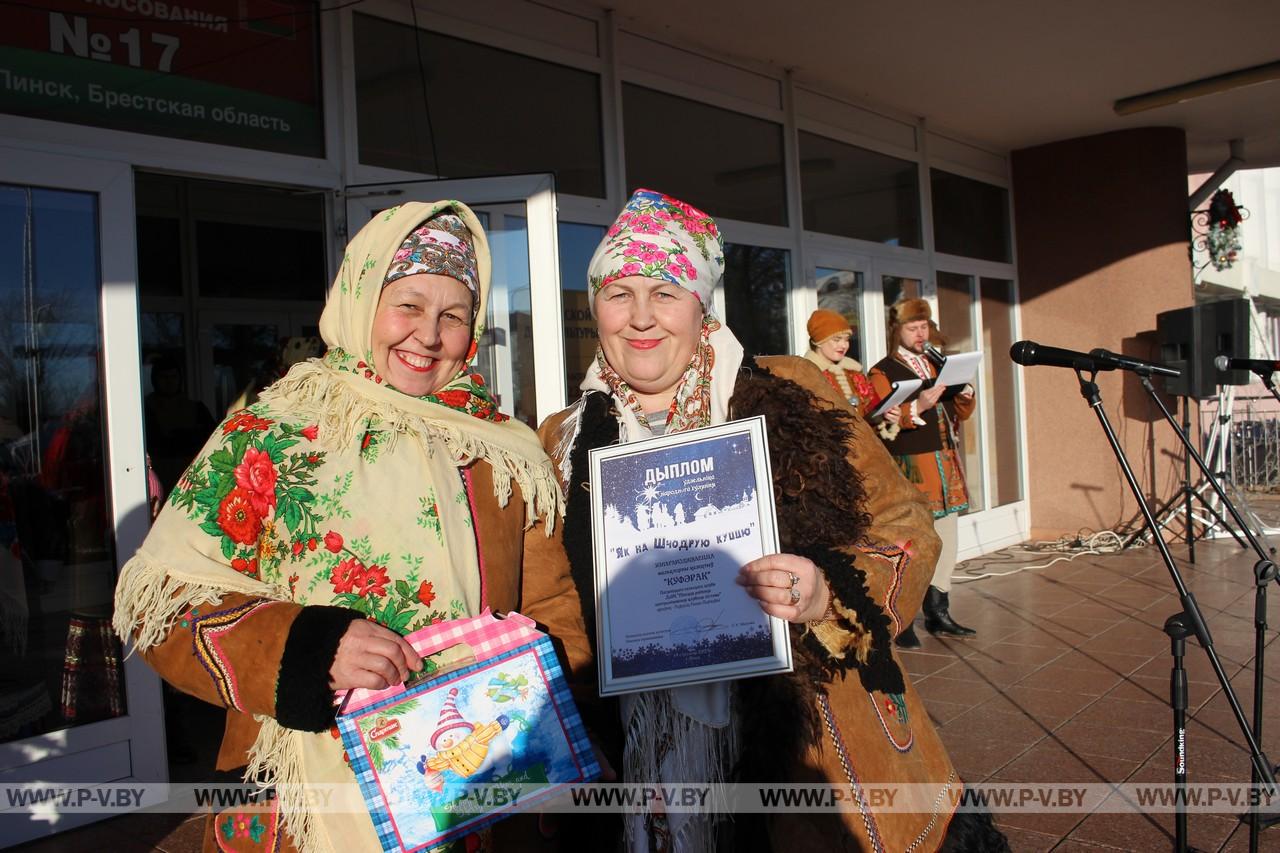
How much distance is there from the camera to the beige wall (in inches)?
389

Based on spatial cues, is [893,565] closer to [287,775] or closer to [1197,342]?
[287,775]

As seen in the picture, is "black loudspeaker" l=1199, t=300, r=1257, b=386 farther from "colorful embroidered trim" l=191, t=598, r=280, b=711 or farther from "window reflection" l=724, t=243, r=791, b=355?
"colorful embroidered trim" l=191, t=598, r=280, b=711

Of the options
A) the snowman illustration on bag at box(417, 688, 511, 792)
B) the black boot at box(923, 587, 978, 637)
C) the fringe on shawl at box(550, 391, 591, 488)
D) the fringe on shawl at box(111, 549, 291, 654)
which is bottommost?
the black boot at box(923, 587, 978, 637)

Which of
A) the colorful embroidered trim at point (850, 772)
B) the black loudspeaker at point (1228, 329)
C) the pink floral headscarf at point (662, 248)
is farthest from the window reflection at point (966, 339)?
the colorful embroidered trim at point (850, 772)

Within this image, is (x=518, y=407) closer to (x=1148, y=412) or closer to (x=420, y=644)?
(x=420, y=644)

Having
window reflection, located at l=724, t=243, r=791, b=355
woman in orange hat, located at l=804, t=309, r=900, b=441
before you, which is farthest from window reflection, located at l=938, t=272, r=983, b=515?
woman in orange hat, located at l=804, t=309, r=900, b=441

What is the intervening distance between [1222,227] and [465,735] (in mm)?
11871

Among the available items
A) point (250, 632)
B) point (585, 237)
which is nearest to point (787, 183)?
point (585, 237)

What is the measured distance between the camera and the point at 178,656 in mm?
1553

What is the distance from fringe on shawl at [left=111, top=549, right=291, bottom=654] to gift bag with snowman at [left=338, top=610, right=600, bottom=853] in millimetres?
295

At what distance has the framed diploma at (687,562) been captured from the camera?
65.1 inches

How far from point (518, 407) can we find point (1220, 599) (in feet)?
18.5

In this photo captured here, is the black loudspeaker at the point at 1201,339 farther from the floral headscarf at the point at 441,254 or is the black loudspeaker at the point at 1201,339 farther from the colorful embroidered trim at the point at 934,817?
the floral headscarf at the point at 441,254

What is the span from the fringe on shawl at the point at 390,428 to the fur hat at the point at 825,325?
14.7ft
